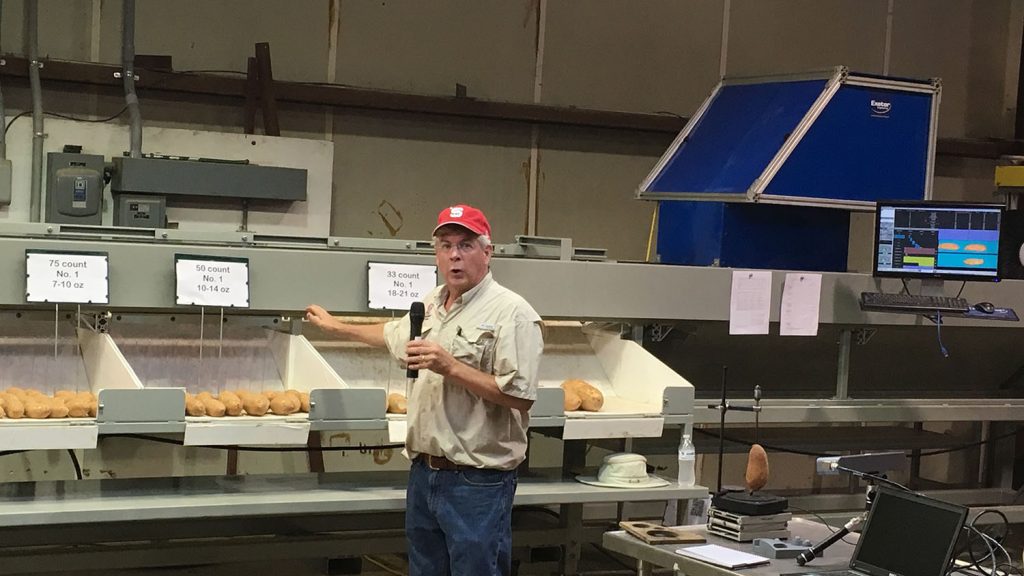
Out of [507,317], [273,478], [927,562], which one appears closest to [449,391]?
[507,317]

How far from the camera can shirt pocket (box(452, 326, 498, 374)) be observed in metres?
3.23

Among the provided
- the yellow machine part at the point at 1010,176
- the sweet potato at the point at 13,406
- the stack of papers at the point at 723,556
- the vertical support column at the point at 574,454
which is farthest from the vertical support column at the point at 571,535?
the yellow machine part at the point at 1010,176

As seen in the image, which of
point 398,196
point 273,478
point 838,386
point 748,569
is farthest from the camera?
point 398,196

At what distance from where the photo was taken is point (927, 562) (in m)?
2.72

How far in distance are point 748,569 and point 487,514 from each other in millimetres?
718

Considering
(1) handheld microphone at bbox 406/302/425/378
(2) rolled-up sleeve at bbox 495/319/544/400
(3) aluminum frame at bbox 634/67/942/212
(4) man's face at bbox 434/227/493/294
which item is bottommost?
(2) rolled-up sleeve at bbox 495/319/544/400

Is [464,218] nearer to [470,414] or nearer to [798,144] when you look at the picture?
[470,414]

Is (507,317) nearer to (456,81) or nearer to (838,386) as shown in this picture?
(838,386)

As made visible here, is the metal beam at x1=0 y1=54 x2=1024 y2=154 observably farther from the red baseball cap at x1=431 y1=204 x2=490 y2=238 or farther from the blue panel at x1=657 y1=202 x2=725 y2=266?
the red baseball cap at x1=431 y1=204 x2=490 y2=238

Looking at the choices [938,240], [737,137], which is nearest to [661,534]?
[938,240]

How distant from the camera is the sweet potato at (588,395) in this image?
3.99 metres

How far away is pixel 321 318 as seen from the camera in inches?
140

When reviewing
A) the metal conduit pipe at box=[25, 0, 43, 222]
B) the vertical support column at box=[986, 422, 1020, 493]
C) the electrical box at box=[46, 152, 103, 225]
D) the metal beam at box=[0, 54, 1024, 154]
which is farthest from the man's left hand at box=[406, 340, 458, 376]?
the vertical support column at box=[986, 422, 1020, 493]

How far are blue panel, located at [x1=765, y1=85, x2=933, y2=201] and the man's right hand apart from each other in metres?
1.83
